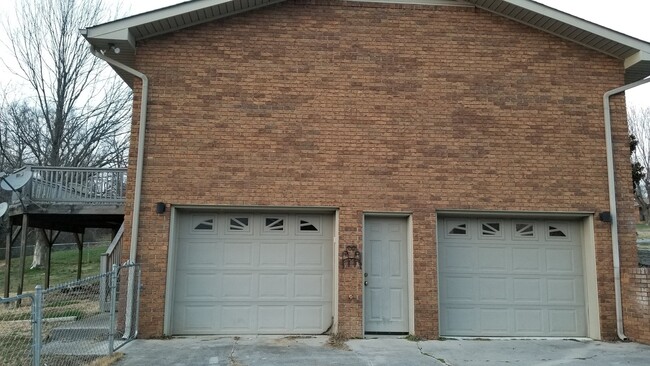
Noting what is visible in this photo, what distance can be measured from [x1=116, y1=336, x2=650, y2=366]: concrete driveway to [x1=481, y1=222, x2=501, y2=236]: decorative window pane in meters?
1.95

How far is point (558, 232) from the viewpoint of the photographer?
32.7 feet

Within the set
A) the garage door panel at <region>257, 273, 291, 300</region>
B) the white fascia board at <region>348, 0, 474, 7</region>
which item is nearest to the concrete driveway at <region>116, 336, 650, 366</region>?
the garage door panel at <region>257, 273, 291, 300</region>

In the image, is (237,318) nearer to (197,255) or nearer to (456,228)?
(197,255)

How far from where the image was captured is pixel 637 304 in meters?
9.16

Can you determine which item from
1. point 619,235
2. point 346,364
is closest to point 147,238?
point 346,364

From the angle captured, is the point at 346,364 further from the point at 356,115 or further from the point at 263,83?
the point at 263,83

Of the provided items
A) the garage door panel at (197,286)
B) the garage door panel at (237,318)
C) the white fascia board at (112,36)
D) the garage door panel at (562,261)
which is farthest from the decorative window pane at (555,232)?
the white fascia board at (112,36)

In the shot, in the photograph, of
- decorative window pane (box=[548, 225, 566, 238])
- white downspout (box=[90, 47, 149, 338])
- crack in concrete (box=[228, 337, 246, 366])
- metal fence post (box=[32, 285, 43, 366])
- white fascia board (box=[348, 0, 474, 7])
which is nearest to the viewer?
metal fence post (box=[32, 285, 43, 366])

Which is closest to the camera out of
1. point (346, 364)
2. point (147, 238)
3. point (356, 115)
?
point (346, 364)

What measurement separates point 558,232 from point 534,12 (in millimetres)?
4162

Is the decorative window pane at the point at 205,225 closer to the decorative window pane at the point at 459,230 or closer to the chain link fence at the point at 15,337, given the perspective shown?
the chain link fence at the point at 15,337

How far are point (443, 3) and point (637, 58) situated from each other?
12.4 feet

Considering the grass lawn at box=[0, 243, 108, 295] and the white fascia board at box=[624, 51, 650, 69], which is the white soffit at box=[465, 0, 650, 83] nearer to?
the white fascia board at box=[624, 51, 650, 69]

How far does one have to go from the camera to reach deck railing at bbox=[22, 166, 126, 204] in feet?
42.9
